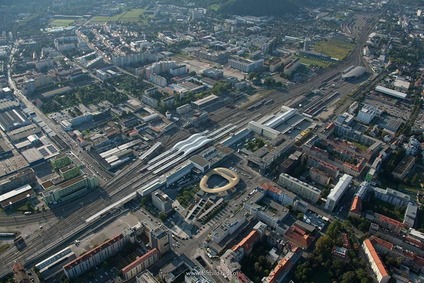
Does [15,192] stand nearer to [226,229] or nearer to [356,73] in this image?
[226,229]

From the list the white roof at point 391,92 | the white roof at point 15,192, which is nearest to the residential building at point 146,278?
the white roof at point 15,192

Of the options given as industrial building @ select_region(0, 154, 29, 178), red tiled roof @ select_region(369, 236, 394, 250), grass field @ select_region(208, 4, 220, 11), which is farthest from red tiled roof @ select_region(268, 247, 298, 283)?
grass field @ select_region(208, 4, 220, 11)

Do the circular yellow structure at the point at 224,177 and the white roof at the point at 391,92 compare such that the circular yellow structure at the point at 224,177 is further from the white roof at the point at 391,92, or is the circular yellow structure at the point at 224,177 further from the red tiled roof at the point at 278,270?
the white roof at the point at 391,92

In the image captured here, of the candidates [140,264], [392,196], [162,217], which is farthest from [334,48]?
[140,264]

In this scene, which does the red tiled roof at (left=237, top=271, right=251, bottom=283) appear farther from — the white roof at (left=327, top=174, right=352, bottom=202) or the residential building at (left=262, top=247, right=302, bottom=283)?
the white roof at (left=327, top=174, right=352, bottom=202)

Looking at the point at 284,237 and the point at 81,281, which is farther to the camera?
the point at 284,237

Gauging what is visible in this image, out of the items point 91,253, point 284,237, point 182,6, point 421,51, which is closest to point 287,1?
point 182,6

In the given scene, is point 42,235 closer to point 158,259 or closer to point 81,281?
point 81,281
